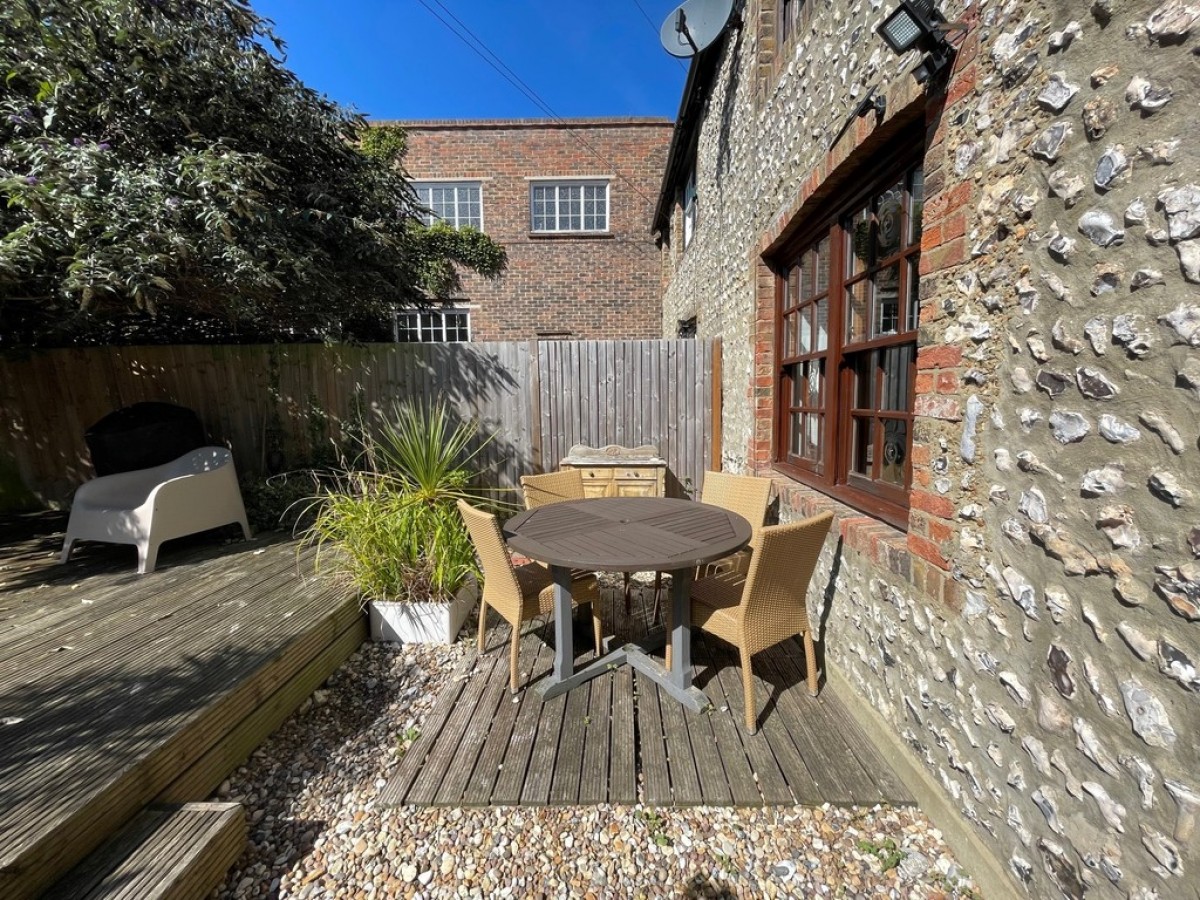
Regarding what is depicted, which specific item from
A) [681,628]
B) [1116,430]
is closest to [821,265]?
[1116,430]

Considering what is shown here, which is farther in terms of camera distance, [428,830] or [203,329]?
[203,329]

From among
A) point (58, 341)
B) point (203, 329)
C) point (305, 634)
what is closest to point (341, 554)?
point (305, 634)

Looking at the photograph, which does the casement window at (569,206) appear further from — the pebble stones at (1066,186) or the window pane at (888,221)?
the pebble stones at (1066,186)

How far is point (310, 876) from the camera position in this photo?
145 cm

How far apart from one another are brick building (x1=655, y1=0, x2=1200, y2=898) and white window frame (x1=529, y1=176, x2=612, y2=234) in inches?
314

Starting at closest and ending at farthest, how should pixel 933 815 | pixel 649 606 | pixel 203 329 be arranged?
1. pixel 933 815
2. pixel 649 606
3. pixel 203 329

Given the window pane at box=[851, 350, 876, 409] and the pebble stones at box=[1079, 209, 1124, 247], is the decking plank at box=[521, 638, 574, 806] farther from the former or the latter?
the pebble stones at box=[1079, 209, 1124, 247]

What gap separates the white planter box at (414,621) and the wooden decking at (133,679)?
4.4 inches

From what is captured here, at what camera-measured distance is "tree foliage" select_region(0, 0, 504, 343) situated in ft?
9.23

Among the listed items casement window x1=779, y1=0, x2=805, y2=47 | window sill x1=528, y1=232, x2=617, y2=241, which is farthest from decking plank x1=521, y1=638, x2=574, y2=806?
window sill x1=528, y1=232, x2=617, y2=241

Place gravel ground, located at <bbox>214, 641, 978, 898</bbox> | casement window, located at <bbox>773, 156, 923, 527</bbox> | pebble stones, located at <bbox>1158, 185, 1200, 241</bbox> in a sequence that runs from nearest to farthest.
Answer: pebble stones, located at <bbox>1158, 185, 1200, 241</bbox>, gravel ground, located at <bbox>214, 641, 978, 898</bbox>, casement window, located at <bbox>773, 156, 923, 527</bbox>

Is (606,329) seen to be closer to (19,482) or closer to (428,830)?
(19,482)

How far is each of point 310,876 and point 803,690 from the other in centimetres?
203

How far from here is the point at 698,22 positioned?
401cm
